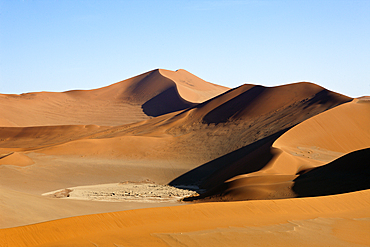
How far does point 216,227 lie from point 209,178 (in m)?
16.5

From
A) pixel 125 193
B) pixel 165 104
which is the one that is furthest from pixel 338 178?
pixel 165 104

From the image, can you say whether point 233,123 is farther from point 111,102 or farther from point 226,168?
point 111,102

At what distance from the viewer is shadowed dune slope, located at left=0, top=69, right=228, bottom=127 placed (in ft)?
214

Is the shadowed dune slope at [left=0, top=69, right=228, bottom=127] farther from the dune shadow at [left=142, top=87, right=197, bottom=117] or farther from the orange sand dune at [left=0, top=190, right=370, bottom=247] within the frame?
the orange sand dune at [left=0, top=190, right=370, bottom=247]

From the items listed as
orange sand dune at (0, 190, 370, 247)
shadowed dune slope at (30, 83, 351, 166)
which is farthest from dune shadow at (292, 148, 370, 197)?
shadowed dune slope at (30, 83, 351, 166)

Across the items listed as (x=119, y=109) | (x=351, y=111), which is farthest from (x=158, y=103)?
(x=351, y=111)

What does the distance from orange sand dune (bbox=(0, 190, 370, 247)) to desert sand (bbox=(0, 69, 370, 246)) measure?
22mm

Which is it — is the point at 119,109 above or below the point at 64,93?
below

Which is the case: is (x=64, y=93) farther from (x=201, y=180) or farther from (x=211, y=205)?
(x=211, y=205)

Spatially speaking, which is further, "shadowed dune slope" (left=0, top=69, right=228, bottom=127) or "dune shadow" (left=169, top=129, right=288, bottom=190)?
"shadowed dune slope" (left=0, top=69, right=228, bottom=127)

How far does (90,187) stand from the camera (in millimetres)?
21516

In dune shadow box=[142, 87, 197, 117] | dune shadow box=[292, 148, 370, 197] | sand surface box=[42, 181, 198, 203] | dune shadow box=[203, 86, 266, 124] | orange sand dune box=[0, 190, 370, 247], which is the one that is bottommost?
sand surface box=[42, 181, 198, 203]

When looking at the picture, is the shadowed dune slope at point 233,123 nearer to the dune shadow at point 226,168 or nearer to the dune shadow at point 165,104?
the dune shadow at point 226,168

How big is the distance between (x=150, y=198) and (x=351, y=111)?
17993mm
